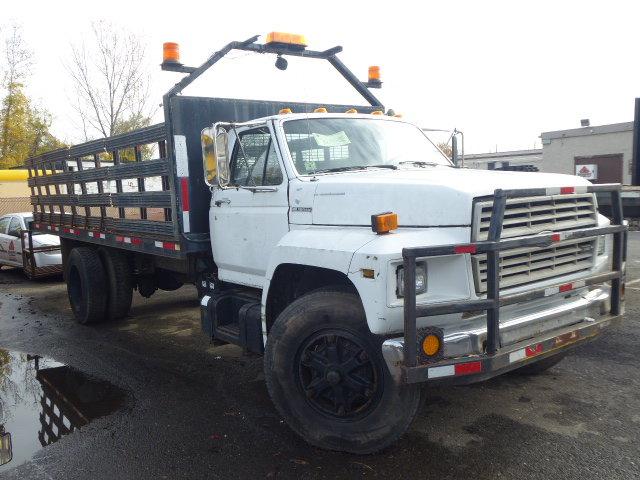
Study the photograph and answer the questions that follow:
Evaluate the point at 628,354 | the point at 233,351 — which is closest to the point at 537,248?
the point at 628,354

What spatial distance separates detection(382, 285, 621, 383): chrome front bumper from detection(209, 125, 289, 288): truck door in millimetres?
1661

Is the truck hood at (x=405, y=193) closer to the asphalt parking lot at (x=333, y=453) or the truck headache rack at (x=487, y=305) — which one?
the truck headache rack at (x=487, y=305)

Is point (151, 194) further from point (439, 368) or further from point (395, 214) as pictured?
point (439, 368)

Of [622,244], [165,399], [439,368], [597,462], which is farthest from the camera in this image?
[165,399]

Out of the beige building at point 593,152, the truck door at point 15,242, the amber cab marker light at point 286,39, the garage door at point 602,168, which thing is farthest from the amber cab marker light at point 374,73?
the garage door at point 602,168

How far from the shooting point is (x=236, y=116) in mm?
5586

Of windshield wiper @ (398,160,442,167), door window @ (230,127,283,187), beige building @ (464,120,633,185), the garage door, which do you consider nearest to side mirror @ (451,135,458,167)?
windshield wiper @ (398,160,442,167)

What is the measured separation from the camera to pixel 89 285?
7.39 meters

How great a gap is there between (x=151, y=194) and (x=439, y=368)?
369 centimetres

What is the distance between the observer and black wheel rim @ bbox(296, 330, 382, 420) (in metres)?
3.57

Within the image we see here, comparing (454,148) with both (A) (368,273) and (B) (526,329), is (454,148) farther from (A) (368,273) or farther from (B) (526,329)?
(A) (368,273)

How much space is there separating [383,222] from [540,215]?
1.02m

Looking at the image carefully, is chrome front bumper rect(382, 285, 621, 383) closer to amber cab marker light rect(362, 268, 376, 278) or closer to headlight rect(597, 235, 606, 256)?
headlight rect(597, 235, 606, 256)

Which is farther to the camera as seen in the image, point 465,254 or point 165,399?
point 165,399
